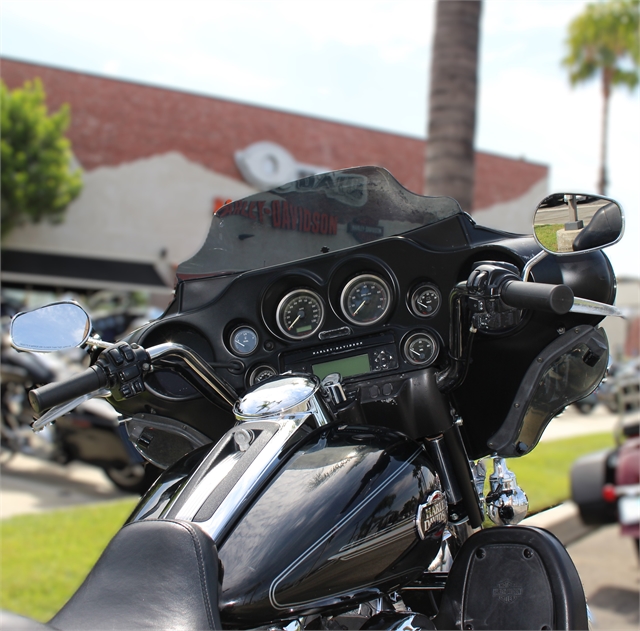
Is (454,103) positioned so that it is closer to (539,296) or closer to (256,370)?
(256,370)

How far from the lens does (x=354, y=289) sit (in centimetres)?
227

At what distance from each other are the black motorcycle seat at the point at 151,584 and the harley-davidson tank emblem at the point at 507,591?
0.76 metres

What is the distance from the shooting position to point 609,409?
19719 mm

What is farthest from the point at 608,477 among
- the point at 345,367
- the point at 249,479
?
the point at 249,479

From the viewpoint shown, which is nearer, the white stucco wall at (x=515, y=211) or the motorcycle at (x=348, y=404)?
the motorcycle at (x=348, y=404)

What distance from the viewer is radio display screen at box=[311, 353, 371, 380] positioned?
215 centimetres

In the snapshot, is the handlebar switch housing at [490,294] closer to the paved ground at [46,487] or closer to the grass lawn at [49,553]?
the grass lawn at [49,553]

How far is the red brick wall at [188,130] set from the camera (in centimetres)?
2652

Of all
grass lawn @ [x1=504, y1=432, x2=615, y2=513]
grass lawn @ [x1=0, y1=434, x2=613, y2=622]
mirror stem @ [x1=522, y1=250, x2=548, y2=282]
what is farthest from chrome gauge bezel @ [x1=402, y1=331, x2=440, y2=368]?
grass lawn @ [x1=504, y1=432, x2=615, y2=513]

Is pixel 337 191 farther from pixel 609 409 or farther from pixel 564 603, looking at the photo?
pixel 609 409

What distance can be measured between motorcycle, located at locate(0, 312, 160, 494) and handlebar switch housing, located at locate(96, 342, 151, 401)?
4.30 m

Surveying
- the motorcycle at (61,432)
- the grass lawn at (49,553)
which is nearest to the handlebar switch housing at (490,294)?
the grass lawn at (49,553)

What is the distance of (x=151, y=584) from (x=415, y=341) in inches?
44.6

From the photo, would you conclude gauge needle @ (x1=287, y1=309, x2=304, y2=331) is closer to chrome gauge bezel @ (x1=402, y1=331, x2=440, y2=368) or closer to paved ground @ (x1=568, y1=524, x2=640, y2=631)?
chrome gauge bezel @ (x1=402, y1=331, x2=440, y2=368)
